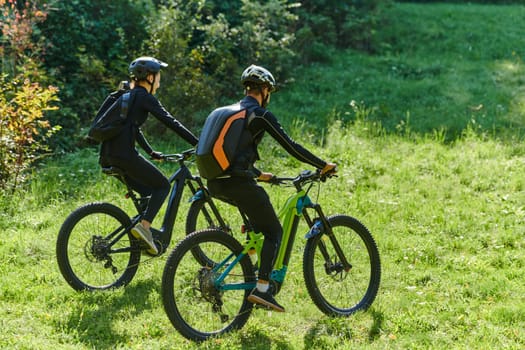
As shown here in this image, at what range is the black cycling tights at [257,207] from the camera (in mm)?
5496

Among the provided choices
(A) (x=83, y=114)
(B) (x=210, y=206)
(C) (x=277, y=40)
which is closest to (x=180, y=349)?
(B) (x=210, y=206)

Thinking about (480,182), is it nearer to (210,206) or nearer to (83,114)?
(210,206)

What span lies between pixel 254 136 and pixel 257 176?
0.32 meters

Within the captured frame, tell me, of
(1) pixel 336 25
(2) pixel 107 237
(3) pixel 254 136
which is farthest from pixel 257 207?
(1) pixel 336 25

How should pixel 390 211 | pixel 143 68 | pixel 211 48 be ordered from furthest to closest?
pixel 211 48 < pixel 390 211 < pixel 143 68

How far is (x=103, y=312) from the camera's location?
6062 mm

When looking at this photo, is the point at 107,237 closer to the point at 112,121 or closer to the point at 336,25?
the point at 112,121

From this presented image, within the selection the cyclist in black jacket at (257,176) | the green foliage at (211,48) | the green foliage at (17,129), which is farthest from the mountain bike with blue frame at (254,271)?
the green foliage at (211,48)

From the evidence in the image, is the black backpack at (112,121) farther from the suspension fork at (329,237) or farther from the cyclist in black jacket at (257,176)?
the suspension fork at (329,237)

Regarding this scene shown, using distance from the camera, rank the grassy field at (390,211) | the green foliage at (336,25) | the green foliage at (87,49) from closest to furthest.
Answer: the grassy field at (390,211) < the green foliage at (87,49) < the green foliage at (336,25)

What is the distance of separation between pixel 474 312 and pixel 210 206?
2.49 metres

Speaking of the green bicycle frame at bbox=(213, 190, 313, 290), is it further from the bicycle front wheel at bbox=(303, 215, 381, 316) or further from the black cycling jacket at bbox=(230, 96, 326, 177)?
the black cycling jacket at bbox=(230, 96, 326, 177)

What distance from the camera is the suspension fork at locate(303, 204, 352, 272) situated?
5.88 meters

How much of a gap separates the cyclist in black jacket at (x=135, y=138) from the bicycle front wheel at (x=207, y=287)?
794mm
